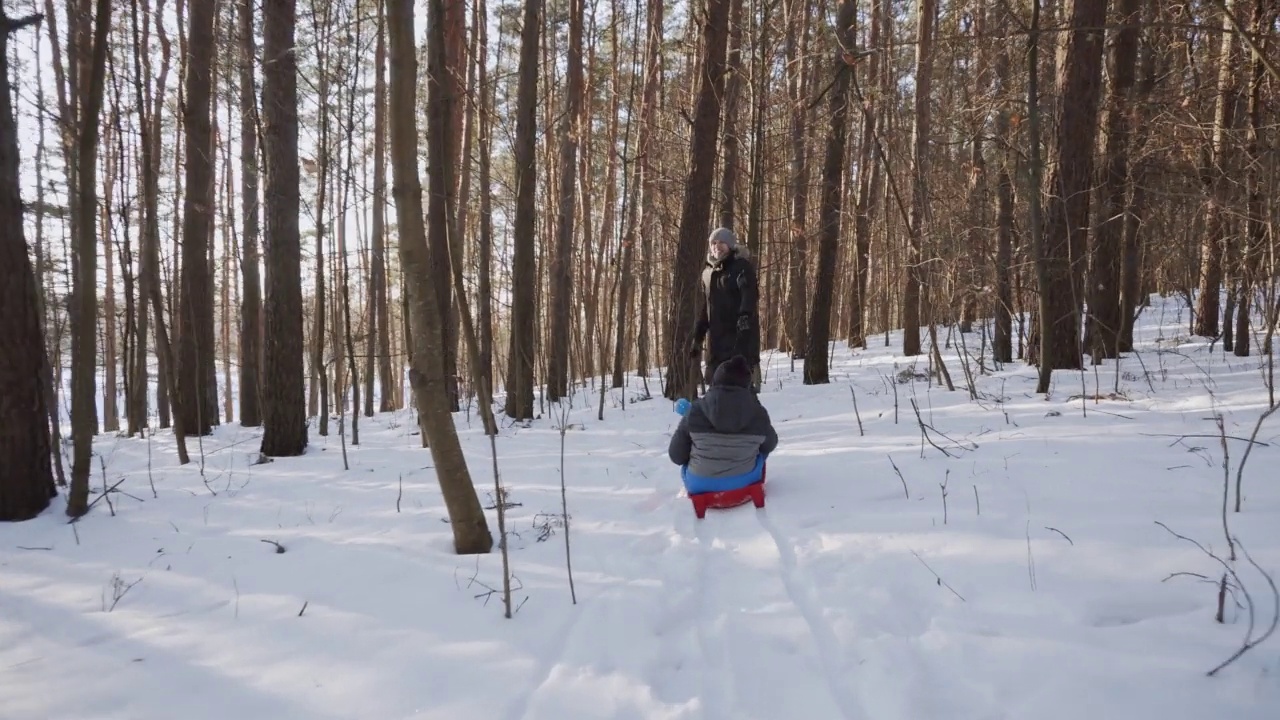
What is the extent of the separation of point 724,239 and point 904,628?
12.4 ft

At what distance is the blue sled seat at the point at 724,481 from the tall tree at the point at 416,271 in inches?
58.8

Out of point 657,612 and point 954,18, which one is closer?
point 657,612

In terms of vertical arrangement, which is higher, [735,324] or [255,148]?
[255,148]

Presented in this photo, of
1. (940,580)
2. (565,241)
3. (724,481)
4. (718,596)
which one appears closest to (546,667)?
(718,596)

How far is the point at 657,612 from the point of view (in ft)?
8.88

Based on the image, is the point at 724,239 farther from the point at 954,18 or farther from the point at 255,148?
the point at 255,148

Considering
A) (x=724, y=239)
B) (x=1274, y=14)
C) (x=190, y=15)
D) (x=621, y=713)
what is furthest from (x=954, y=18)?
(x=190, y=15)

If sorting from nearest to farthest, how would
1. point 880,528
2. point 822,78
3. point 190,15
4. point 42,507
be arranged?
point 880,528
point 42,507
point 190,15
point 822,78

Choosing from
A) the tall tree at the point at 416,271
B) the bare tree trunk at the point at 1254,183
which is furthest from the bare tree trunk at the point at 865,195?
the tall tree at the point at 416,271

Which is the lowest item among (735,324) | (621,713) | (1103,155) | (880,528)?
(621,713)

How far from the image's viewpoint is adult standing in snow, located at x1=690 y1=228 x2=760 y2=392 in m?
5.35

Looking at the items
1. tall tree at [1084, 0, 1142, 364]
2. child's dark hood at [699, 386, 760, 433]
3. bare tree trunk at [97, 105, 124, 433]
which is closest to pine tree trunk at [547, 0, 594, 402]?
child's dark hood at [699, 386, 760, 433]

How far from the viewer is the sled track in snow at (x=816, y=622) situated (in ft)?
6.61

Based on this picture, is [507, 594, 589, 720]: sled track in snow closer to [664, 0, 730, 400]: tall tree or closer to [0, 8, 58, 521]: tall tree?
[0, 8, 58, 521]: tall tree
